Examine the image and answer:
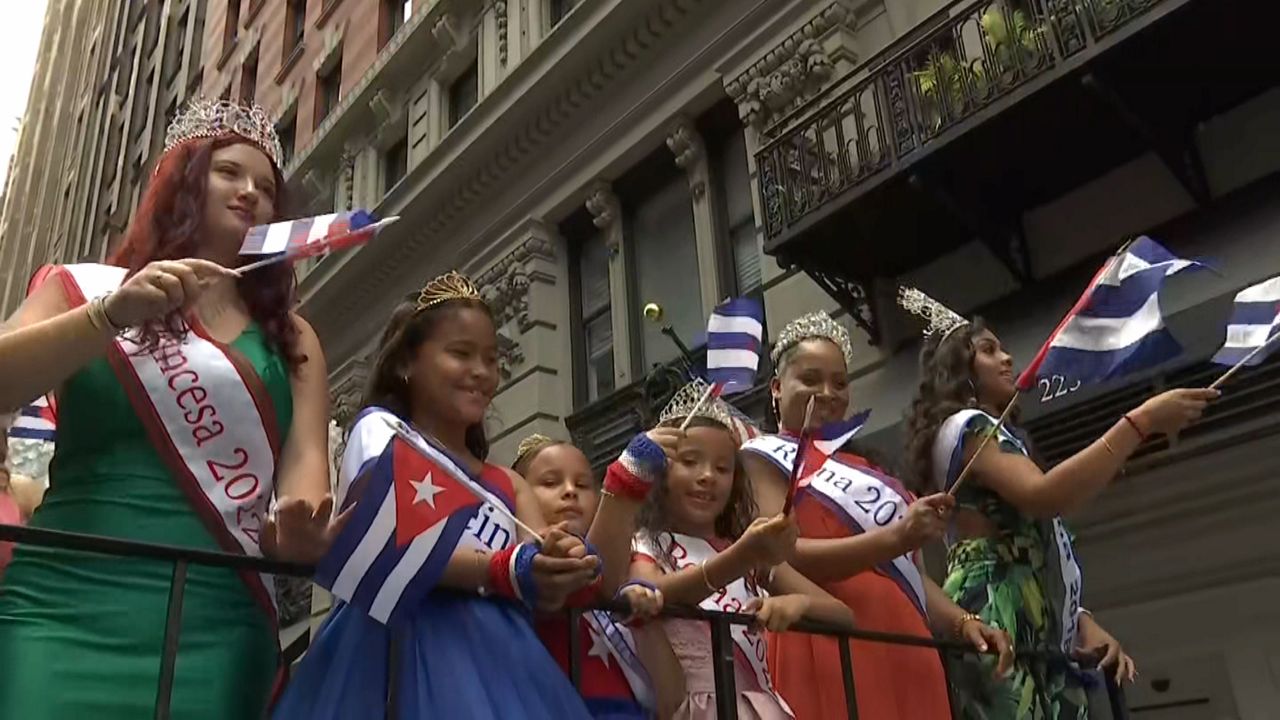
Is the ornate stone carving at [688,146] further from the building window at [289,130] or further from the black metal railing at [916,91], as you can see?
the building window at [289,130]

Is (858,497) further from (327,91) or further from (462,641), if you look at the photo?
(327,91)

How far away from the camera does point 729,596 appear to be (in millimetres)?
2998

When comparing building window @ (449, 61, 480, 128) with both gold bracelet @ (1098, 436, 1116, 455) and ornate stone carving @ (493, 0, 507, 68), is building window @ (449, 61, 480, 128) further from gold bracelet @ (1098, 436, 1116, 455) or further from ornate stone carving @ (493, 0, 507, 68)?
gold bracelet @ (1098, 436, 1116, 455)

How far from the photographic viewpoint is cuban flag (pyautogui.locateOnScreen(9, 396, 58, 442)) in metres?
2.61

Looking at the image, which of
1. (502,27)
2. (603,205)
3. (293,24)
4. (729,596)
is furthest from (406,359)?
(293,24)

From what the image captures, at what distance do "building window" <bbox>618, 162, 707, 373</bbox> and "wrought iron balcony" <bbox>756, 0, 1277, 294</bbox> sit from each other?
2.03 m

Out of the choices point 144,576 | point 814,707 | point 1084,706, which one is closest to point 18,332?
point 144,576

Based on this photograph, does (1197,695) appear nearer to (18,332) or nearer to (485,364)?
(485,364)

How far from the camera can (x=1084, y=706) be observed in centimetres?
324

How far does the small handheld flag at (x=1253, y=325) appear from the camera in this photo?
339 cm

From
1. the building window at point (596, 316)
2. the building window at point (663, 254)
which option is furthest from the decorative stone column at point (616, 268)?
the building window at point (596, 316)

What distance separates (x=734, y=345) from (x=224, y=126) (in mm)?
1698

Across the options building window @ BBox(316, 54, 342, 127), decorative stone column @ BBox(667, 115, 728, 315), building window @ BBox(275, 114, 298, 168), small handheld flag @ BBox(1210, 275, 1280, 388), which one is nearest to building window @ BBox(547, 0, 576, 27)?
decorative stone column @ BBox(667, 115, 728, 315)

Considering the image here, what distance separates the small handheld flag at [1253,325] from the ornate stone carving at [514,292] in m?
8.20
